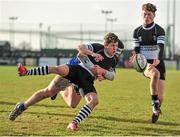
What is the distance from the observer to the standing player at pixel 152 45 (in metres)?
10.5

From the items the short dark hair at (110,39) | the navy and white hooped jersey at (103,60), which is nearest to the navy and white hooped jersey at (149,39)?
the navy and white hooped jersey at (103,60)

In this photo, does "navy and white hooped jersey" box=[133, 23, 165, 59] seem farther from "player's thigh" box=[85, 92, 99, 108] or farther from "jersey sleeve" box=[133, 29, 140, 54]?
"player's thigh" box=[85, 92, 99, 108]

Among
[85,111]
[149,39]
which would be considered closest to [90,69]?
[85,111]

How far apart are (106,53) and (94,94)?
0.86 metres

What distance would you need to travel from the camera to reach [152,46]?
10844 mm

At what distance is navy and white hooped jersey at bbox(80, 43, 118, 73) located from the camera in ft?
31.0

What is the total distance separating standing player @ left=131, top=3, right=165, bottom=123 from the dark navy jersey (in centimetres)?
114

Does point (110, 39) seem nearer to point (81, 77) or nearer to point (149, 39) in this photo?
point (81, 77)

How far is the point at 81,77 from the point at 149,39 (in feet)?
7.23

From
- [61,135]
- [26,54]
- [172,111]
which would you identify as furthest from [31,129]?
[26,54]

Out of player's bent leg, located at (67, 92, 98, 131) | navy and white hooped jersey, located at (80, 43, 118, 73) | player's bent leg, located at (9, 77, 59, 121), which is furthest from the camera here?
player's bent leg, located at (9, 77, 59, 121)

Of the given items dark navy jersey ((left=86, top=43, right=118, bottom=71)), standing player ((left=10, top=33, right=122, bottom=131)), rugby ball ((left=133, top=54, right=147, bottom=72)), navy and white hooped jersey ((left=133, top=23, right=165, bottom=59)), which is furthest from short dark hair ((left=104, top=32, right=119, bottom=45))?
navy and white hooped jersey ((left=133, top=23, right=165, bottom=59))

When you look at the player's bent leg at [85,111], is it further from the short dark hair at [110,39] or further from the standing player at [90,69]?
the short dark hair at [110,39]

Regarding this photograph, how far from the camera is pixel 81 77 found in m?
9.34
